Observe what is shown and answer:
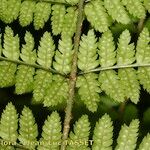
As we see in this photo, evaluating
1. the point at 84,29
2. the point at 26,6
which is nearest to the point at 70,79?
the point at 26,6

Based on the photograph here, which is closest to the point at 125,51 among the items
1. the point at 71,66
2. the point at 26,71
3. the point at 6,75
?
the point at 71,66

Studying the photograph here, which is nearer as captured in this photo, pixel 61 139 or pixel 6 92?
pixel 61 139

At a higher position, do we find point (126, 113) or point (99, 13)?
point (99, 13)

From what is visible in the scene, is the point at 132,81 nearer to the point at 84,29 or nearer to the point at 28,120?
the point at 28,120

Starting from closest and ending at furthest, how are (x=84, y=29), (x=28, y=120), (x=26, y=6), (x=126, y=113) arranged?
(x=28, y=120) → (x=26, y=6) → (x=84, y=29) → (x=126, y=113)

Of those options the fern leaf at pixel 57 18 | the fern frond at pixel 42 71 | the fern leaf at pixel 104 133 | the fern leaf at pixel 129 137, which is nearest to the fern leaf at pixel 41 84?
the fern frond at pixel 42 71

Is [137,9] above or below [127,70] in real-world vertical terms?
above

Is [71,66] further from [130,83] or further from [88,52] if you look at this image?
[130,83]

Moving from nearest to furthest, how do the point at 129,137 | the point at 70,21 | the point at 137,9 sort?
the point at 129,137 < the point at 137,9 < the point at 70,21
